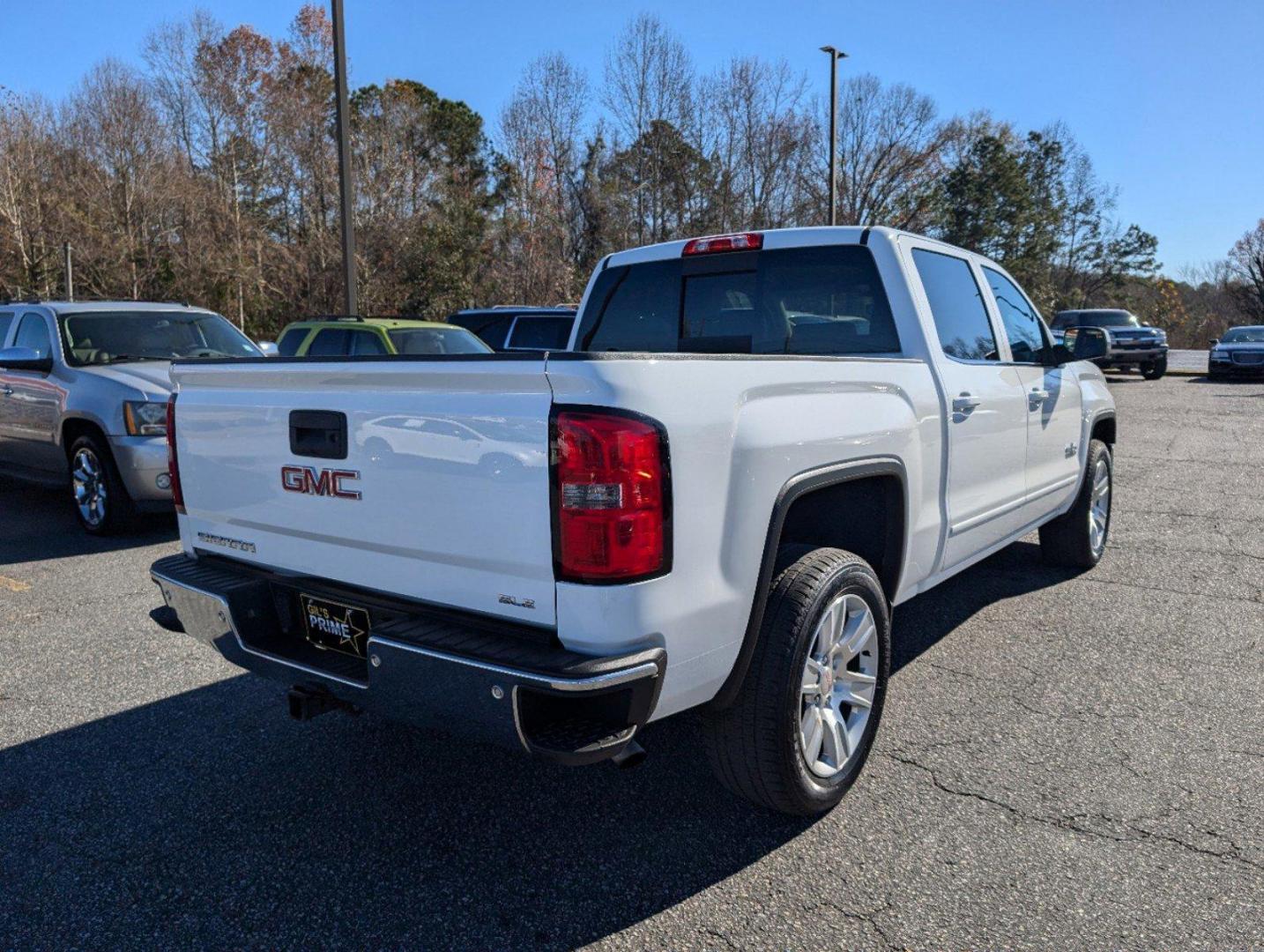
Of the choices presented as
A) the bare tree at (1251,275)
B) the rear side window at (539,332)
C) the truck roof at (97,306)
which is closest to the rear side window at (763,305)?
the truck roof at (97,306)

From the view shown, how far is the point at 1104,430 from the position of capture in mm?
6285

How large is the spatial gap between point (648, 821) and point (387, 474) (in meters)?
1.40

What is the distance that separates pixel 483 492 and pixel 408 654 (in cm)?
45

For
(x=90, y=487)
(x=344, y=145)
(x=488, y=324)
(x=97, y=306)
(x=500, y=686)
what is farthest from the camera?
(x=488, y=324)

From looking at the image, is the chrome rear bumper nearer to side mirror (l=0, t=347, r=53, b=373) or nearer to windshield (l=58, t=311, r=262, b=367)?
windshield (l=58, t=311, r=262, b=367)

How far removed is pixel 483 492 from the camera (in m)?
2.42

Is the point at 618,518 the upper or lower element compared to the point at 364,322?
lower

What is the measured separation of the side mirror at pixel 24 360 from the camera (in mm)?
7303

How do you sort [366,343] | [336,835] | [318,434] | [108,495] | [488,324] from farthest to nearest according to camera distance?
[488,324] < [366,343] < [108,495] < [336,835] < [318,434]

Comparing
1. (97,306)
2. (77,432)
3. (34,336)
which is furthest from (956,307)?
(34,336)

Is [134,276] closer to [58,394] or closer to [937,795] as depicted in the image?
[58,394]

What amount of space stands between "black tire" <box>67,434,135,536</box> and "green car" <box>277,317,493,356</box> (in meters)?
3.42

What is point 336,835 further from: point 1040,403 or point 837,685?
point 1040,403

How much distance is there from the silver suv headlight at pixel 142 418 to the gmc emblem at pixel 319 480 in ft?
15.1
